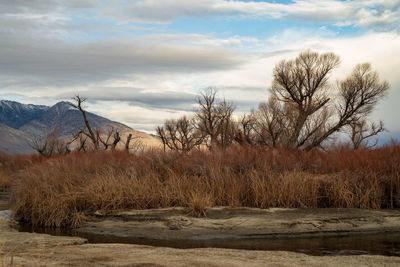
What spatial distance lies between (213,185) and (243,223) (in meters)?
2.15

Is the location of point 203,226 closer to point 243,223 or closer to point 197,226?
point 197,226

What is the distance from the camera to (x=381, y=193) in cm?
1548

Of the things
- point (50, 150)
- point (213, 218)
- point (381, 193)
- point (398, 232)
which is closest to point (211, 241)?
point (213, 218)

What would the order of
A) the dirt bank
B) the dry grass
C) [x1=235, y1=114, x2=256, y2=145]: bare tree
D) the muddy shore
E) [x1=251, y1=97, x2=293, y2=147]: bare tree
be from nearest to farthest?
the muddy shore < the dirt bank < the dry grass < [x1=235, y1=114, x2=256, y2=145]: bare tree < [x1=251, y1=97, x2=293, y2=147]: bare tree

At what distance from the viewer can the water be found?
10766mm

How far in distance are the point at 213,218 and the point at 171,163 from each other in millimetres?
3940

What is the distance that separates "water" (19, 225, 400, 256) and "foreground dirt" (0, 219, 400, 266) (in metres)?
1.58

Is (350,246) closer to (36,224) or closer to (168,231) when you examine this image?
(168,231)

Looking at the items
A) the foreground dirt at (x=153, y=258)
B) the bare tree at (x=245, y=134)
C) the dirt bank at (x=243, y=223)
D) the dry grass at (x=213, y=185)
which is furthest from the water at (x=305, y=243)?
the bare tree at (x=245, y=134)

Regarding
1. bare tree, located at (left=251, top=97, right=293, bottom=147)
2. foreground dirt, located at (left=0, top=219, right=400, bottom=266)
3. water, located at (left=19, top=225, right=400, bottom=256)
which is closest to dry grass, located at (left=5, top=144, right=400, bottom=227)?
water, located at (left=19, top=225, right=400, bottom=256)

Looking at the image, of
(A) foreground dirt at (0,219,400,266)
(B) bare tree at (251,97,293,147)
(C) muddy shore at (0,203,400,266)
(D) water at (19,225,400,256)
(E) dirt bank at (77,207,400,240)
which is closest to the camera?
(A) foreground dirt at (0,219,400,266)

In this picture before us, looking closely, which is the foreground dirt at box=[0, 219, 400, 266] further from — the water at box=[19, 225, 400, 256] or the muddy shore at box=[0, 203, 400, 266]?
the water at box=[19, 225, 400, 256]

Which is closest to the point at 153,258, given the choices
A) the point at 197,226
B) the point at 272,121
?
the point at 197,226

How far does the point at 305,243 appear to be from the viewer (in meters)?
11.8
